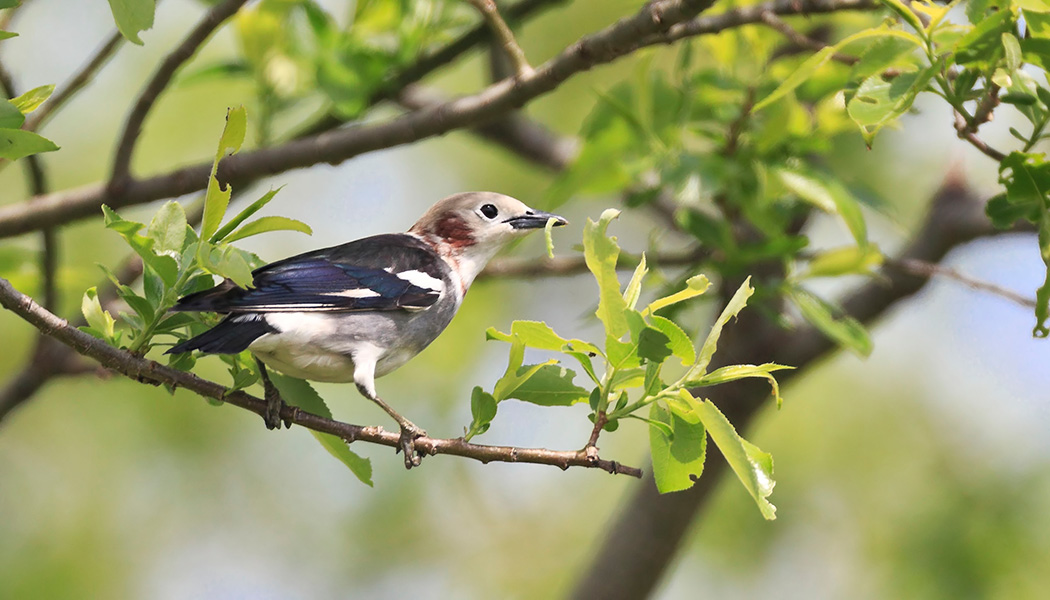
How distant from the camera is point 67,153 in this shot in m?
8.75

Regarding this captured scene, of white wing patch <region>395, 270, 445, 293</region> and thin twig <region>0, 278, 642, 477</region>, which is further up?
thin twig <region>0, 278, 642, 477</region>

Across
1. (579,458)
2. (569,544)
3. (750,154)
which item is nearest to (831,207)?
(750,154)

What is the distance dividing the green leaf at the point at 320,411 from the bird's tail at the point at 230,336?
7.3 inches

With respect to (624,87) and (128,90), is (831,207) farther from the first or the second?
(128,90)

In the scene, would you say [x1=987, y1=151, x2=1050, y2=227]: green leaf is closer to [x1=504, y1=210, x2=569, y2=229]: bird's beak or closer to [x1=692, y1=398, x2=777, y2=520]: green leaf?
[x1=692, y1=398, x2=777, y2=520]: green leaf

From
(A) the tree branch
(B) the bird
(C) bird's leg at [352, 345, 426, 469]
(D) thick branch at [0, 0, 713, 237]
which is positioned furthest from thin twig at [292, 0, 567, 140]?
(A) the tree branch

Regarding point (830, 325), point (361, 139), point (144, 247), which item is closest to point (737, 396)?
point (830, 325)

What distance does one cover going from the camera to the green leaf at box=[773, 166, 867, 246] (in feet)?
13.8

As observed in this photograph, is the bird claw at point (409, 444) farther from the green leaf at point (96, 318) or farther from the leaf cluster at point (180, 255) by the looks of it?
the green leaf at point (96, 318)

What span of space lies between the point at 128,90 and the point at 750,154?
6433mm

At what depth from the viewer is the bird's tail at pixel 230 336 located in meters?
2.81

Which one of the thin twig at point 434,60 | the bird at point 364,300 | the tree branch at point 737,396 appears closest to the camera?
the bird at point 364,300

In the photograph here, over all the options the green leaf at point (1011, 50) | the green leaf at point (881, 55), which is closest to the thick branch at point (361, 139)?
the green leaf at point (881, 55)

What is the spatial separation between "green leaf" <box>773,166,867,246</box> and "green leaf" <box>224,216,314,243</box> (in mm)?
2459
